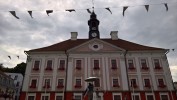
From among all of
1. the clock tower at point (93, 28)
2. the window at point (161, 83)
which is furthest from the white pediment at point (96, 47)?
the window at point (161, 83)

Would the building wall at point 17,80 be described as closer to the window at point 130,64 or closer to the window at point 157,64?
the window at point 130,64

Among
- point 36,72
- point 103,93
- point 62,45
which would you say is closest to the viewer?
point 103,93

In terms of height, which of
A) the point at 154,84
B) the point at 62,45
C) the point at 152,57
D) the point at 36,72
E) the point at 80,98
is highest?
the point at 62,45

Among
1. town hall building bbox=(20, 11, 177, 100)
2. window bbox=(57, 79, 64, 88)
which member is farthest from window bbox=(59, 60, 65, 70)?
window bbox=(57, 79, 64, 88)

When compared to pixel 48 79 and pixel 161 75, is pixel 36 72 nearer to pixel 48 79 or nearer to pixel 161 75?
pixel 48 79

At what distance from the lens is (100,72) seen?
30828mm

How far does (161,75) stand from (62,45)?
17539 millimetres

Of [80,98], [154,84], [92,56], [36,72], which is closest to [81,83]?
[80,98]

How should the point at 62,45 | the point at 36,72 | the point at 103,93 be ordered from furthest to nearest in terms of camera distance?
1. the point at 62,45
2. the point at 36,72
3. the point at 103,93

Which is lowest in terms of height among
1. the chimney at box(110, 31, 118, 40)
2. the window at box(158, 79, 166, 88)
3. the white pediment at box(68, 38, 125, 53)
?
the window at box(158, 79, 166, 88)

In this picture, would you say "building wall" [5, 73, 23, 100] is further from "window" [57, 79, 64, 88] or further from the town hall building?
"window" [57, 79, 64, 88]

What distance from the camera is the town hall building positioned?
29203mm

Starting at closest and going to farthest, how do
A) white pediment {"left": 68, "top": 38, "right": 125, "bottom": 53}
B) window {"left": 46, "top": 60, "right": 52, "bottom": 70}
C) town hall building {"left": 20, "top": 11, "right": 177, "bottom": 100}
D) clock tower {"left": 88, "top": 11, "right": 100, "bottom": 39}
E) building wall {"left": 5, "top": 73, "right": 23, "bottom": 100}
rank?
town hall building {"left": 20, "top": 11, "right": 177, "bottom": 100} → window {"left": 46, "top": 60, "right": 52, "bottom": 70} → white pediment {"left": 68, "top": 38, "right": 125, "bottom": 53} → clock tower {"left": 88, "top": 11, "right": 100, "bottom": 39} → building wall {"left": 5, "top": 73, "right": 23, "bottom": 100}

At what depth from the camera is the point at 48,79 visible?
30500mm
